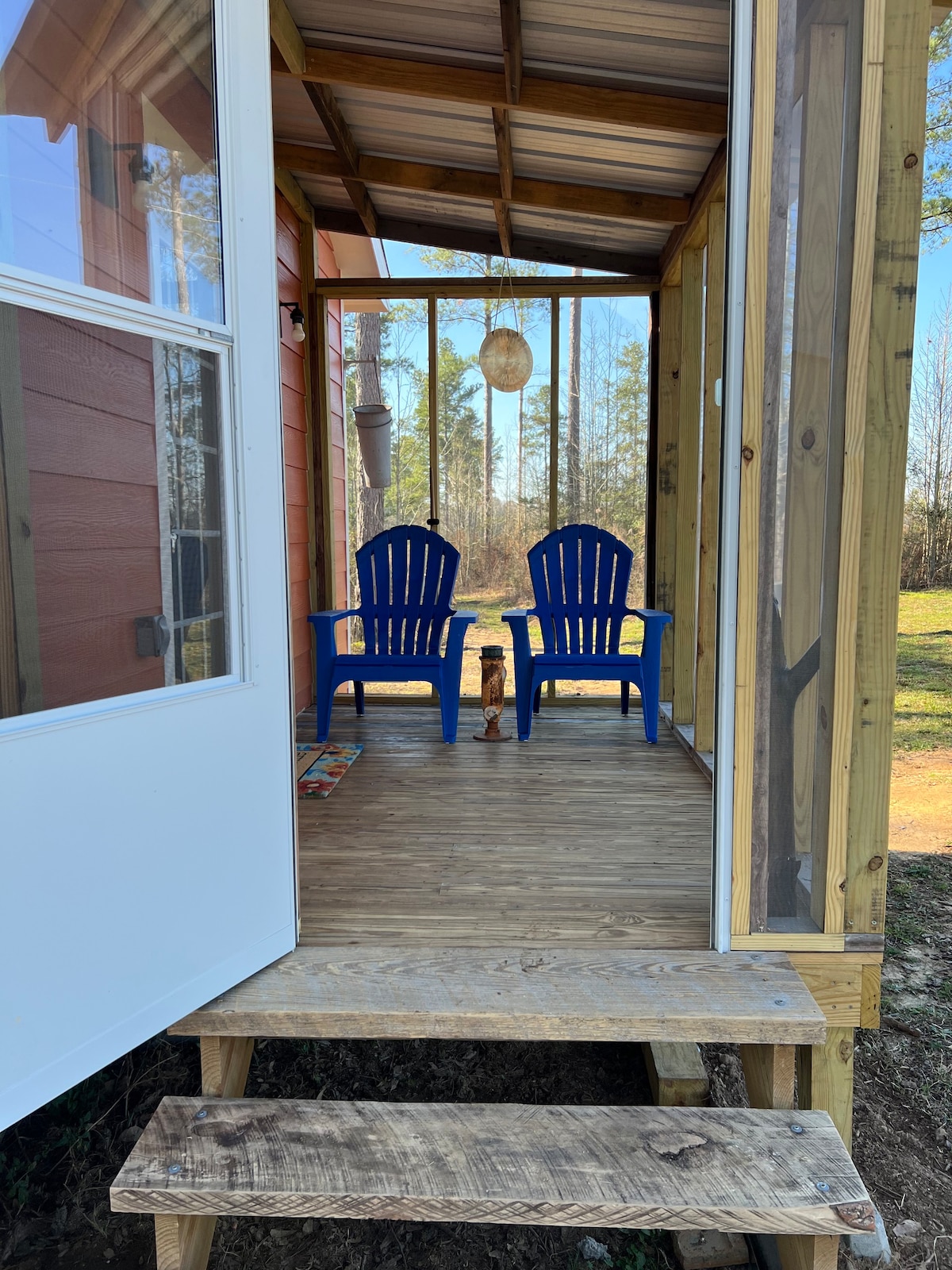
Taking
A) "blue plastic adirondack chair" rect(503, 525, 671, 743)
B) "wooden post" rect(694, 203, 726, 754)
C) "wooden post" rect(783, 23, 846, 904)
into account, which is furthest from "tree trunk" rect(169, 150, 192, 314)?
"blue plastic adirondack chair" rect(503, 525, 671, 743)

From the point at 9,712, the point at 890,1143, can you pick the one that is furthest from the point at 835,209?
the point at 890,1143

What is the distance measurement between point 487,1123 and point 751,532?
120 centimetres

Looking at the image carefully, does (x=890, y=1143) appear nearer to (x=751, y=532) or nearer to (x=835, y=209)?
(x=751, y=532)

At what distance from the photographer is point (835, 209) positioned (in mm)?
1645

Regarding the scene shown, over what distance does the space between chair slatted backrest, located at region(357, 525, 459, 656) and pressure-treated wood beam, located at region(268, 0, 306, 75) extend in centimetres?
202

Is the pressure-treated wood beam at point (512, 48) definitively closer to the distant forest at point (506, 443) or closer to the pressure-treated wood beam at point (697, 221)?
the pressure-treated wood beam at point (697, 221)

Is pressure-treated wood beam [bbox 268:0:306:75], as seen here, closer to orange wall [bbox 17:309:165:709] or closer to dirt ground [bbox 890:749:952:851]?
orange wall [bbox 17:309:165:709]

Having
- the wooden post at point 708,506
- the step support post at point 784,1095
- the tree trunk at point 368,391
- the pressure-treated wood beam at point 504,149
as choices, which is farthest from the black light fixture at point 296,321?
the step support post at point 784,1095

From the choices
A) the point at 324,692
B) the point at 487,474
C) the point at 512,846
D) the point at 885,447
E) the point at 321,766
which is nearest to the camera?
the point at 885,447

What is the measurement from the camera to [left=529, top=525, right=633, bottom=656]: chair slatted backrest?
416cm

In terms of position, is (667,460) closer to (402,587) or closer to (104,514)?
(402,587)

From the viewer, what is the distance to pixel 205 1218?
1574 millimetres

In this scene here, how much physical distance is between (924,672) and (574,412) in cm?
443

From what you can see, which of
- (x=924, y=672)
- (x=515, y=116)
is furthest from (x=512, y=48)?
(x=924, y=672)
